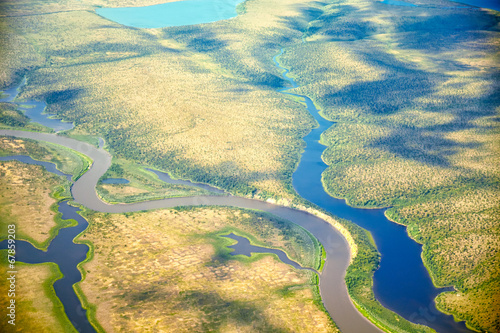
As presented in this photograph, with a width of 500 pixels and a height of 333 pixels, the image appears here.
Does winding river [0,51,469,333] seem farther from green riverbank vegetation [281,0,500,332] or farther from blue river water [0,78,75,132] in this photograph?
blue river water [0,78,75,132]

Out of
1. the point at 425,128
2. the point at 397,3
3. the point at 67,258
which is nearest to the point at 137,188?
the point at 67,258

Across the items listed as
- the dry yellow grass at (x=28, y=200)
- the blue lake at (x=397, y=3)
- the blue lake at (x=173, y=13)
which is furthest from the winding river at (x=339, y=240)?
the blue lake at (x=397, y=3)

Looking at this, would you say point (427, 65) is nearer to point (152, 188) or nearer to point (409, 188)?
point (409, 188)

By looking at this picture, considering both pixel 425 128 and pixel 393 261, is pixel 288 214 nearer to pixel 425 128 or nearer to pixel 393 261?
pixel 393 261

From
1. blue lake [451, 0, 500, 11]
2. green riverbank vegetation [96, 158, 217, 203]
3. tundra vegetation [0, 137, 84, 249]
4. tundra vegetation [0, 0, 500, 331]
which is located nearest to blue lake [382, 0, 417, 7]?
tundra vegetation [0, 0, 500, 331]

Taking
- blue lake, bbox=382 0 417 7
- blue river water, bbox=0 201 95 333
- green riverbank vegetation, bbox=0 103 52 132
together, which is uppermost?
blue lake, bbox=382 0 417 7

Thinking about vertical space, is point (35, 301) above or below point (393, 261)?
below
